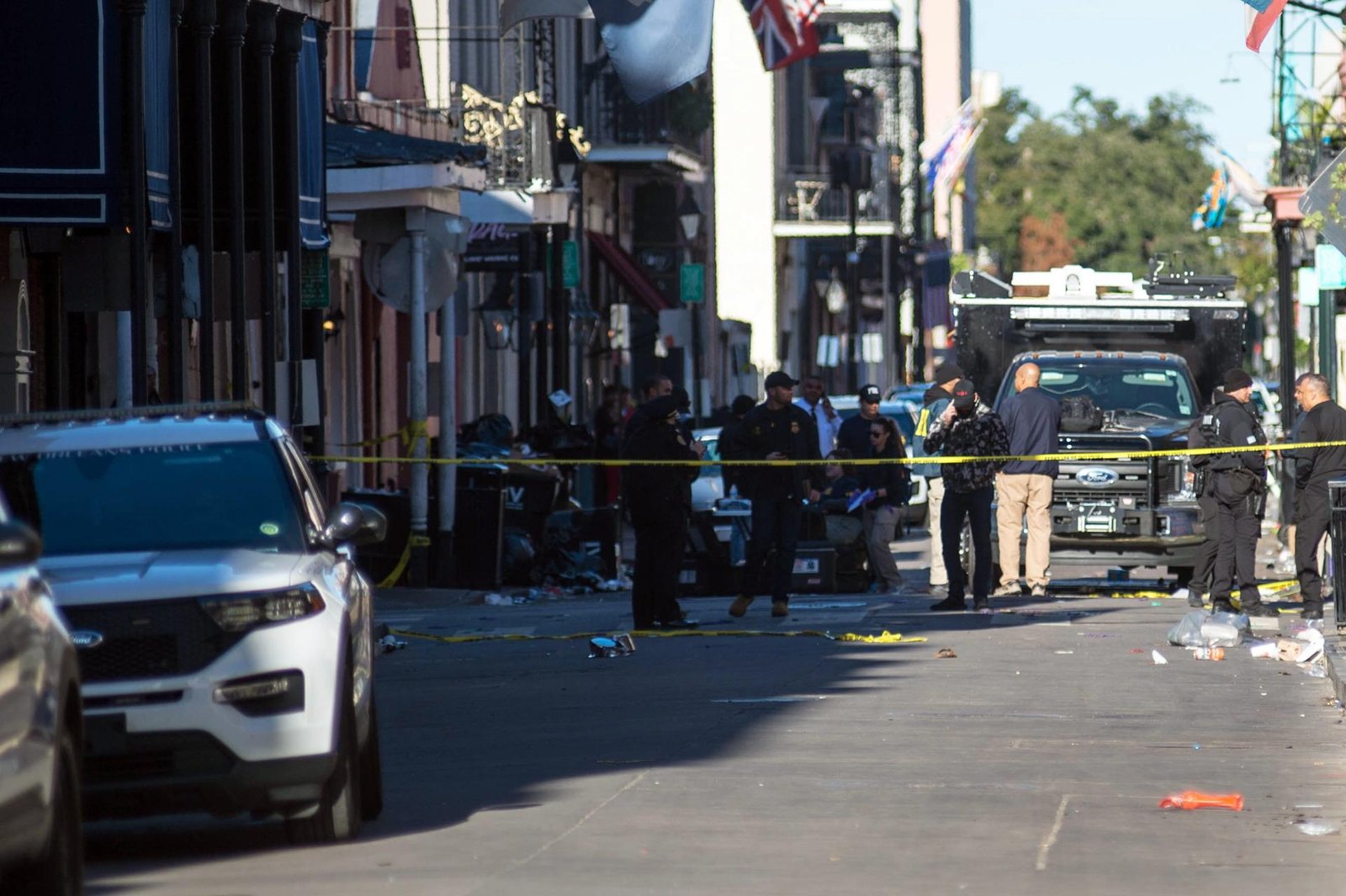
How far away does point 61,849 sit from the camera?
720 cm

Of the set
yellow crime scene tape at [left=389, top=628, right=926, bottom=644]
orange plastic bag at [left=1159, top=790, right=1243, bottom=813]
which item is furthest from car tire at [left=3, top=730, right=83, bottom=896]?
yellow crime scene tape at [left=389, top=628, right=926, bottom=644]

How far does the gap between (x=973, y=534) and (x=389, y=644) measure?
16.9 ft

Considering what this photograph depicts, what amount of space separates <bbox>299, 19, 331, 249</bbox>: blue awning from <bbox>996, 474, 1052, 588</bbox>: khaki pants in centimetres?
603

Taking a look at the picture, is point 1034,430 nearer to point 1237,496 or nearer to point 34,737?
point 1237,496

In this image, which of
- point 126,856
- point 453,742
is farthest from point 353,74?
point 126,856

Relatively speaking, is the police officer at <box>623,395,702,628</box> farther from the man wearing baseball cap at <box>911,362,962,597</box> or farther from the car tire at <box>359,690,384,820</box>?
the car tire at <box>359,690,384,820</box>

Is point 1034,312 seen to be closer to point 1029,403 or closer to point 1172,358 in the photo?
point 1172,358

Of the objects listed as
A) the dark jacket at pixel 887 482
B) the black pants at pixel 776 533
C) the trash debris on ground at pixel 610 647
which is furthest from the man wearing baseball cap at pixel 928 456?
the trash debris on ground at pixel 610 647

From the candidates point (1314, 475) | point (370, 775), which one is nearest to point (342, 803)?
point (370, 775)

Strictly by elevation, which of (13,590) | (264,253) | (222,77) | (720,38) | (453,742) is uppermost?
(720,38)

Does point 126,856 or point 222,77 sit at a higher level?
point 222,77

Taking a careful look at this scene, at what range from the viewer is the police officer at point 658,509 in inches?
769

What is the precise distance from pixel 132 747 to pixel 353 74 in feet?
75.7

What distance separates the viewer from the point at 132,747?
916 cm
